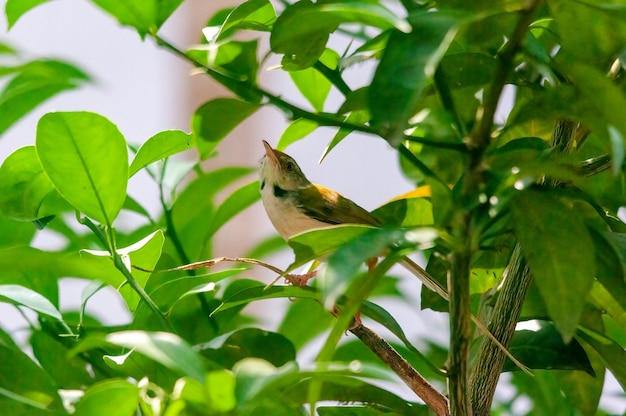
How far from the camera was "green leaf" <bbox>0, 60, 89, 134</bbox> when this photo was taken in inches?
30.4

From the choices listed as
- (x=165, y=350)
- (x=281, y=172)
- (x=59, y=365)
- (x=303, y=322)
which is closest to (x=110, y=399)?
(x=165, y=350)

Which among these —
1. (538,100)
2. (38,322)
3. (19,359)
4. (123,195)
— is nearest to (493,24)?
(538,100)

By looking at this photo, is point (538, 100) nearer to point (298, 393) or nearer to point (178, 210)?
point (298, 393)

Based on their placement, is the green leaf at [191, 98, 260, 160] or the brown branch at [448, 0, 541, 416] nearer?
the brown branch at [448, 0, 541, 416]

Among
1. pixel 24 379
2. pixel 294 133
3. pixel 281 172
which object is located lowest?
pixel 24 379

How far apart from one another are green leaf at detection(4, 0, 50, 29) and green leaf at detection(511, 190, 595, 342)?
0.39m

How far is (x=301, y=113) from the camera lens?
1.88 feet

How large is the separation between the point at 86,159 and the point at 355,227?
21cm

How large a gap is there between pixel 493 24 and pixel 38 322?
0.52 meters

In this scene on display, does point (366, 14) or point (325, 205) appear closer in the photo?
point (366, 14)

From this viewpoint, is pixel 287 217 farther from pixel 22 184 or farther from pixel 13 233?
pixel 22 184

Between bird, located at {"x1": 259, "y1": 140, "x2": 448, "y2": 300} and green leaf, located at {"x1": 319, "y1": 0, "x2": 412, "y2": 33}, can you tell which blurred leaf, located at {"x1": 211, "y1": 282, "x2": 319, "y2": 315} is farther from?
bird, located at {"x1": 259, "y1": 140, "x2": 448, "y2": 300}

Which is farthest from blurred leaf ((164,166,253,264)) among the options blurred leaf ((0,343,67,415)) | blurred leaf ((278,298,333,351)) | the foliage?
blurred leaf ((0,343,67,415))

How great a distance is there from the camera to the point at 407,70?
0.45 m
